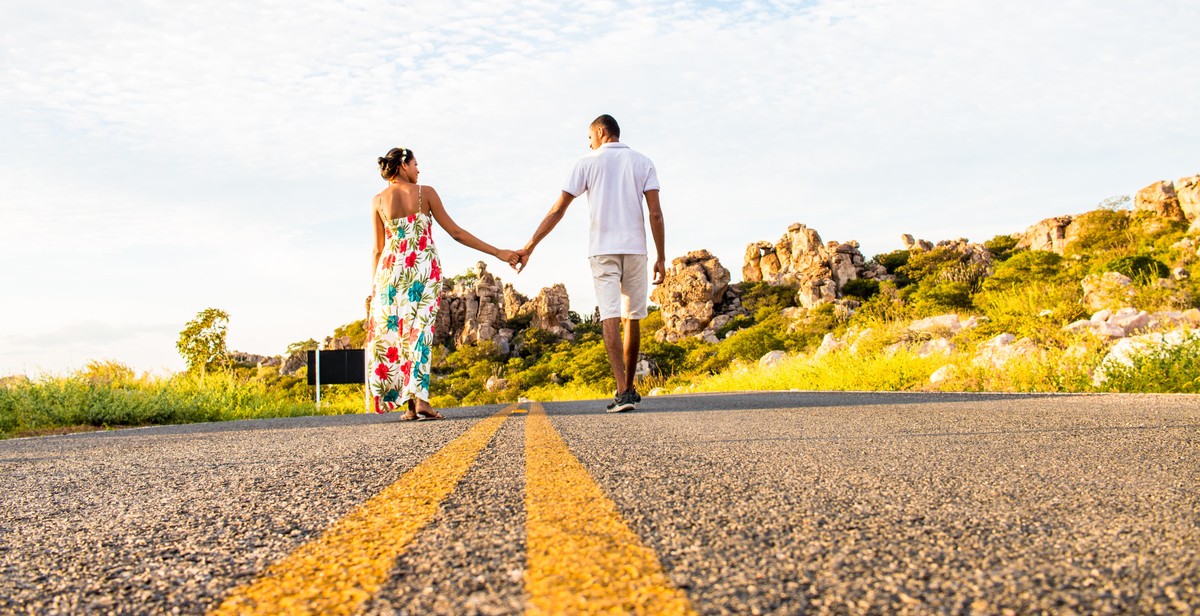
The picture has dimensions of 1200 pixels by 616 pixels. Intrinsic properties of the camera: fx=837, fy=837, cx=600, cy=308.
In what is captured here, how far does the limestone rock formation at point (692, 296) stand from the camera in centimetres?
7119

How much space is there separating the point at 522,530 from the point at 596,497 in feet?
1.41

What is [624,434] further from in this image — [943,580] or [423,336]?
[943,580]

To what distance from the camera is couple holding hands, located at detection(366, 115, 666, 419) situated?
6.13 metres

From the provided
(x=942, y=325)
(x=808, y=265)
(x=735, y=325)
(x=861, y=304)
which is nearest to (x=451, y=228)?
(x=942, y=325)

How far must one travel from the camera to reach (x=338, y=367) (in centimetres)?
1773

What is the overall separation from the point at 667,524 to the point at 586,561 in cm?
39

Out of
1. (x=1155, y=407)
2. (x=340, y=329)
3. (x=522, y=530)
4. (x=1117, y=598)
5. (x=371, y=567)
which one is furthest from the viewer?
(x=340, y=329)

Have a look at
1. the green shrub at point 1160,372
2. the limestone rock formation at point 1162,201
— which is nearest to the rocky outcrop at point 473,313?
the limestone rock formation at point 1162,201

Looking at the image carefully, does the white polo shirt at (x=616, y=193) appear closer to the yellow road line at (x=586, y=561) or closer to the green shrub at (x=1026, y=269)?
the yellow road line at (x=586, y=561)

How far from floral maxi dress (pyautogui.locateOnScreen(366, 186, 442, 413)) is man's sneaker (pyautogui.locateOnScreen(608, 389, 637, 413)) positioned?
1.45 meters

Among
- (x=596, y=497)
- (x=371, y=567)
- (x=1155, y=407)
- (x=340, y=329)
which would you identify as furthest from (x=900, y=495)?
(x=340, y=329)

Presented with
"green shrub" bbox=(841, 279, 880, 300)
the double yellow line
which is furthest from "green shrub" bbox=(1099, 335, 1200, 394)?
"green shrub" bbox=(841, 279, 880, 300)

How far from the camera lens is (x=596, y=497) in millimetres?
2092

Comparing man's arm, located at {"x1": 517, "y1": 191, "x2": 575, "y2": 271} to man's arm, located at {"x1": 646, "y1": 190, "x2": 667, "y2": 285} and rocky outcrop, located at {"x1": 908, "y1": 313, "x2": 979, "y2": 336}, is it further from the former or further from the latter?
rocky outcrop, located at {"x1": 908, "y1": 313, "x2": 979, "y2": 336}
